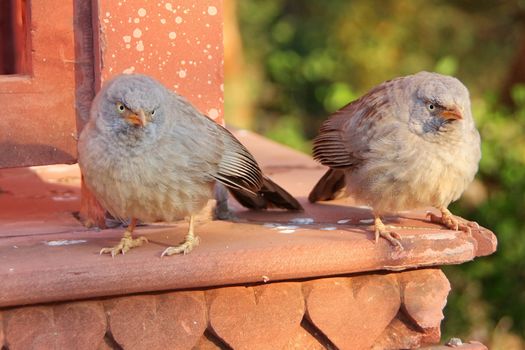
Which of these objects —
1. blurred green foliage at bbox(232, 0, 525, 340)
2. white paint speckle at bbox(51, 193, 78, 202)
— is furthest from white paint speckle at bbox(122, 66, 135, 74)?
blurred green foliage at bbox(232, 0, 525, 340)

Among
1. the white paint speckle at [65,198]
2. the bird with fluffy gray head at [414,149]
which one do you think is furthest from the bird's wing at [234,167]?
the white paint speckle at [65,198]

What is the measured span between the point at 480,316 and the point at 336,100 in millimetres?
2201

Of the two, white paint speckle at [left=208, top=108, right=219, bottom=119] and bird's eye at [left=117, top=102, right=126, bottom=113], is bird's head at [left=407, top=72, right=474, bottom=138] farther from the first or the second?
bird's eye at [left=117, top=102, right=126, bottom=113]

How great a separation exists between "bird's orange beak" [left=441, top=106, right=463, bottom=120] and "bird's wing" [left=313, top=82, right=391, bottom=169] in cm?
26

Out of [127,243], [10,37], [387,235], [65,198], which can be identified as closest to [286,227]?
[387,235]

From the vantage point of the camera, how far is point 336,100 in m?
8.52

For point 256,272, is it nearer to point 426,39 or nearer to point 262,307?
point 262,307

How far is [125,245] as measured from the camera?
369 centimetres

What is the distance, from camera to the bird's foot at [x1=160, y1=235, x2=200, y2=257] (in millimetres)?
3577

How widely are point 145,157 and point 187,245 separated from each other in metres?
0.35

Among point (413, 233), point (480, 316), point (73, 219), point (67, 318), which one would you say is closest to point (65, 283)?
point (67, 318)

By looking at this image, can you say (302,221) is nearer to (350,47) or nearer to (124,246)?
(124,246)

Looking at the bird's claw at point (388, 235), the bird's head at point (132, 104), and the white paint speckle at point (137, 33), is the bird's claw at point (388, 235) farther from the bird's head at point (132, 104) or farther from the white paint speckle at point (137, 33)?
the white paint speckle at point (137, 33)

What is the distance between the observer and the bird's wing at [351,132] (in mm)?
4168
